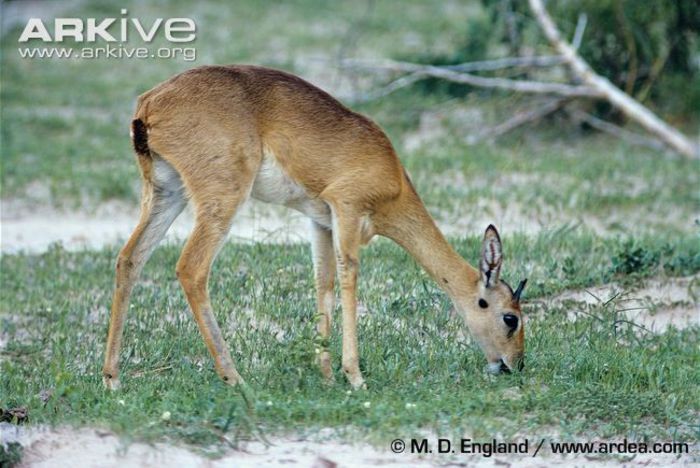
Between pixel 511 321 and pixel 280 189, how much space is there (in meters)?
1.57

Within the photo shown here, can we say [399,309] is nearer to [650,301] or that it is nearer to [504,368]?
[504,368]

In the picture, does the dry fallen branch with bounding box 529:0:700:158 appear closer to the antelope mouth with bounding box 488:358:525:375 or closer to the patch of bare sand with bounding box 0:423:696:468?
the antelope mouth with bounding box 488:358:525:375

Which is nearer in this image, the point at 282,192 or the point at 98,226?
the point at 282,192

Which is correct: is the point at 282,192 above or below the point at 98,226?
above

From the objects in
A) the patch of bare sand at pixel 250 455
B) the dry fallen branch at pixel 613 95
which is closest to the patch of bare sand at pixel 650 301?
the patch of bare sand at pixel 250 455

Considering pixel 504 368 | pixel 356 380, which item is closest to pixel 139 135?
pixel 356 380

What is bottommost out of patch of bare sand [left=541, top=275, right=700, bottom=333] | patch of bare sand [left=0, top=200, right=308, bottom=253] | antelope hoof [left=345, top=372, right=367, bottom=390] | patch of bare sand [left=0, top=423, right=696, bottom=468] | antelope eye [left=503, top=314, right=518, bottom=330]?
patch of bare sand [left=0, top=423, right=696, bottom=468]

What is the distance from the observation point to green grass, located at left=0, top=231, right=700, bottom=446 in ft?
20.4

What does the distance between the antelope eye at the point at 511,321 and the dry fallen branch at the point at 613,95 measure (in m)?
6.41

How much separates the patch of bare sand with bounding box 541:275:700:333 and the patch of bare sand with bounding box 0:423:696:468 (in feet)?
7.67

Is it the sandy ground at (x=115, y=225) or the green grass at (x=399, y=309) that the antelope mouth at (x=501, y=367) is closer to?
the green grass at (x=399, y=309)

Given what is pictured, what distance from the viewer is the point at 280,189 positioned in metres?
7.15

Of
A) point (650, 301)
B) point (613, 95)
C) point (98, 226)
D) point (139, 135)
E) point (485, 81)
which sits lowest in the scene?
point (650, 301)

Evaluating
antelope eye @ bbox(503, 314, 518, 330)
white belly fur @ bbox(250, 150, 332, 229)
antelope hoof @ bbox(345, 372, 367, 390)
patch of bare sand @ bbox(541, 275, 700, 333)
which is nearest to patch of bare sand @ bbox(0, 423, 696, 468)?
antelope hoof @ bbox(345, 372, 367, 390)
